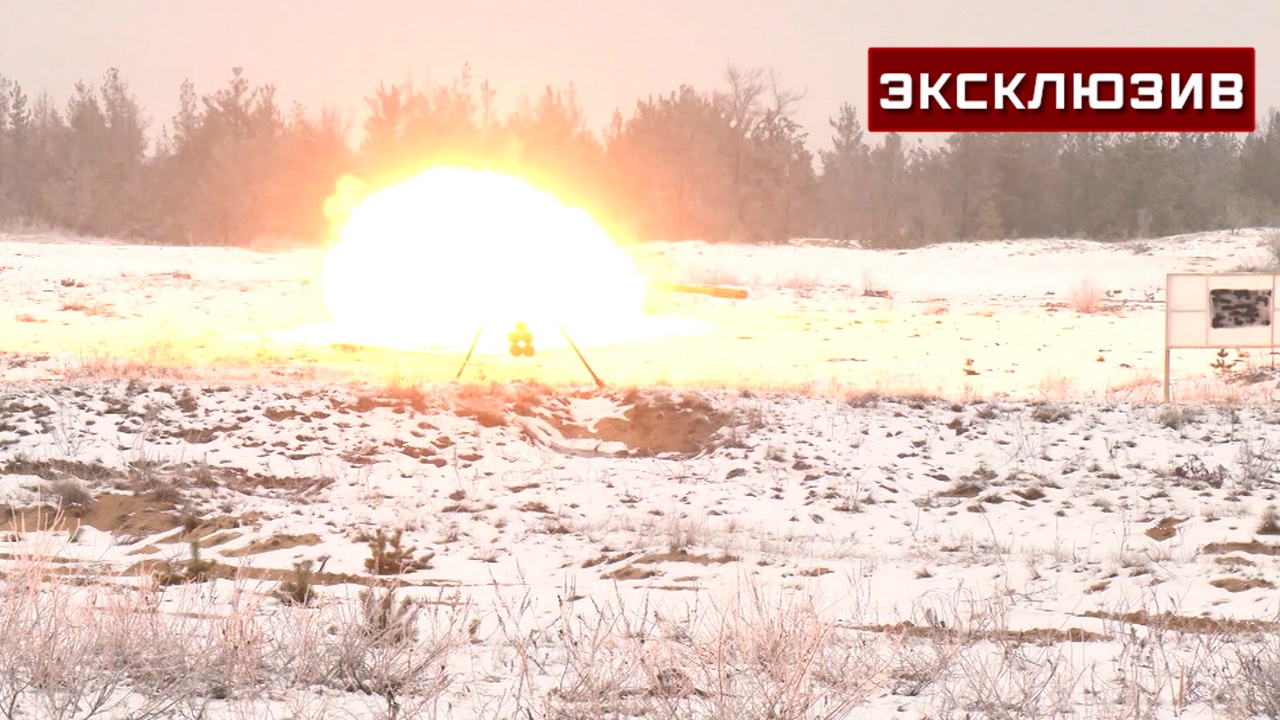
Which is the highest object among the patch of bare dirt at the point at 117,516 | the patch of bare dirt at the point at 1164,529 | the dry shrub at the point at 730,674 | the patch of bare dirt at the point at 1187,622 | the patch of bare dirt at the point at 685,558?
the dry shrub at the point at 730,674

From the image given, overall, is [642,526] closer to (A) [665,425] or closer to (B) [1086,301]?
(A) [665,425]

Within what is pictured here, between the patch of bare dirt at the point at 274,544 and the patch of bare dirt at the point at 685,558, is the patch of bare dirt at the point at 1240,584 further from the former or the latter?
the patch of bare dirt at the point at 274,544

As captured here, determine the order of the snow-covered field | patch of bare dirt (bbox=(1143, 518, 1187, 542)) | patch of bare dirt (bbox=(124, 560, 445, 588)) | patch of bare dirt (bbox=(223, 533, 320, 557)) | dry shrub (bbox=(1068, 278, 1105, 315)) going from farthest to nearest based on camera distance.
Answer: dry shrub (bbox=(1068, 278, 1105, 315))
patch of bare dirt (bbox=(1143, 518, 1187, 542))
patch of bare dirt (bbox=(223, 533, 320, 557))
patch of bare dirt (bbox=(124, 560, 445, 588))
the snow-covered field

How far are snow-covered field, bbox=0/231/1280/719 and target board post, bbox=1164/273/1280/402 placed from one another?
701mm

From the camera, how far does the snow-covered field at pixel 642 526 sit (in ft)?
19.5

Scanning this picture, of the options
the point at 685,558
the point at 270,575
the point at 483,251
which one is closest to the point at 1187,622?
the point at 685,558

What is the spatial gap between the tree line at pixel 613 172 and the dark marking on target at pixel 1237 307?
33178 millimetres

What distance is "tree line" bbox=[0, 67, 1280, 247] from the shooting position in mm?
55875

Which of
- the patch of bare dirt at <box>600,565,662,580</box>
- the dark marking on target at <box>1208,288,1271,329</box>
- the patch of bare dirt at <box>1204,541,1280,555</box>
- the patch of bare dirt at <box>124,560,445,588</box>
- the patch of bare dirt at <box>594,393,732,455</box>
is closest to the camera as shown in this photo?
the patch of bare dirt at <box>124,560,445,588</box>

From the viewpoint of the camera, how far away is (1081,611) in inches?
323

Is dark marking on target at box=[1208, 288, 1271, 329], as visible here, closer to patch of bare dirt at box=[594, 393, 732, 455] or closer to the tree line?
patch of bare dirt at box=[594, 393, 732, 455]

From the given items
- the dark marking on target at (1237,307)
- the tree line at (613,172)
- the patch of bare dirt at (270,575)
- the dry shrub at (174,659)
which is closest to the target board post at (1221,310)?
the dark marking on target at (1237,307)

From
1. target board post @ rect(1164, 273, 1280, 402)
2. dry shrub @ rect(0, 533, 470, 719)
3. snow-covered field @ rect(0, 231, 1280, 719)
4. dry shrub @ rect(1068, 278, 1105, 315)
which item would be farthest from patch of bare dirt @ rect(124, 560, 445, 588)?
dry shrub @ rect(1068, 278, 1105, 315)

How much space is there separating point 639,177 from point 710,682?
2185 inches
